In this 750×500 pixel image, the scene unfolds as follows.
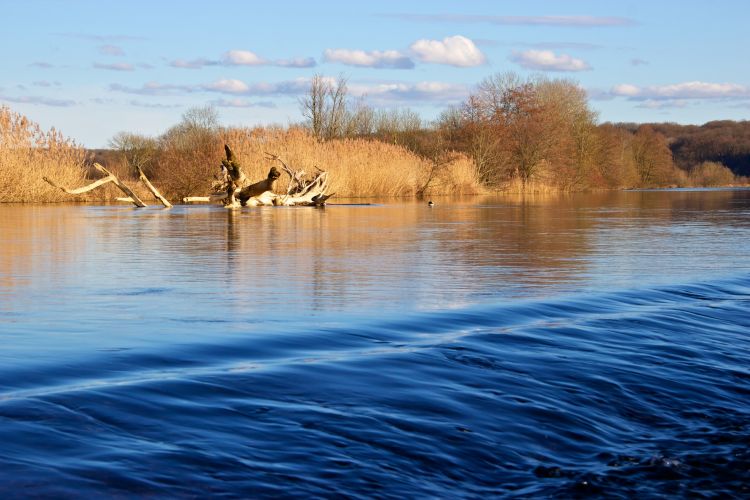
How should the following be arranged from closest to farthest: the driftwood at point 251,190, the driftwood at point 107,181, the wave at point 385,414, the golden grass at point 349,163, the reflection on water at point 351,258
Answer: the wave at point 385,414
the reflection on water at point 351,258
the driftwood at point 107,181
the driftwood at point 251,190
the golden grass at point 349,163

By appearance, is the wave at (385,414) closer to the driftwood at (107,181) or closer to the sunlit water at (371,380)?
the sunlit water at (371,380)

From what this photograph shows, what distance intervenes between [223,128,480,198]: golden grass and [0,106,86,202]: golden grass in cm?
576

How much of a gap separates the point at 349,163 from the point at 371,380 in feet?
110

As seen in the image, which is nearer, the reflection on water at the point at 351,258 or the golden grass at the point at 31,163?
the reflection on water at the point at 351,258

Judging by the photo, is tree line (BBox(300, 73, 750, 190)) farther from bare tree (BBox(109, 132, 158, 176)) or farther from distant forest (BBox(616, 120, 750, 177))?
distant forest (BBox(616, 120, 750, 177))

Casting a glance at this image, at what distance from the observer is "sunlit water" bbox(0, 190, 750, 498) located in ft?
12.5

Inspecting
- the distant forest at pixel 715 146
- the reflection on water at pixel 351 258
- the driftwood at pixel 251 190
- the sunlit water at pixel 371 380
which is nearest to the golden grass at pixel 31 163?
the driftwood at pixel 251 190

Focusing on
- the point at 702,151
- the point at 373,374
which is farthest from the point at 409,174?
the point at 702,151

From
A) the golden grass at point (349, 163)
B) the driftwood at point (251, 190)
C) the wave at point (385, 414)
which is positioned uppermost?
the golden grass at point (349, 163)

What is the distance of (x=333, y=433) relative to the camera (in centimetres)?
426

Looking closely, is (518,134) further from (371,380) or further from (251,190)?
(371,380)

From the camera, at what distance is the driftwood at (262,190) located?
1118 inches

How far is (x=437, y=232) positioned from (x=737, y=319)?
988 centimetres

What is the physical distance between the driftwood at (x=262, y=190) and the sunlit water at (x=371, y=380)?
680 inches
